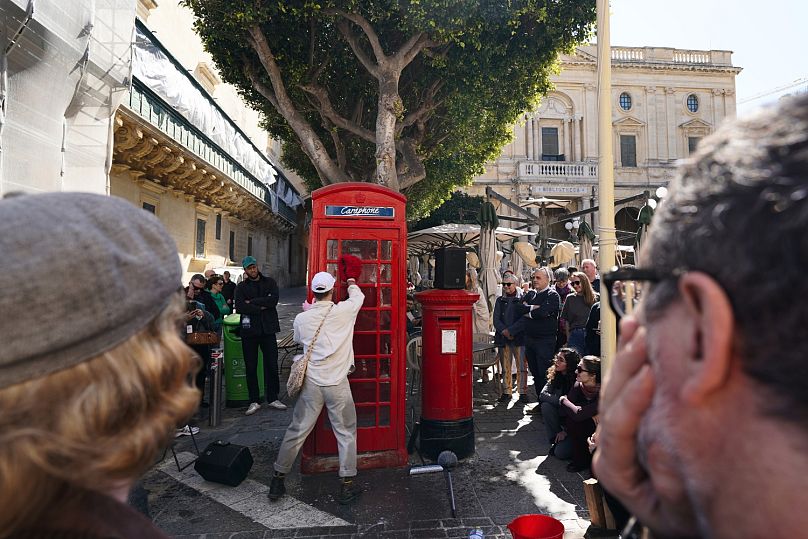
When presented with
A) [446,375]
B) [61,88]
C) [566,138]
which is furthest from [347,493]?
[566,138]

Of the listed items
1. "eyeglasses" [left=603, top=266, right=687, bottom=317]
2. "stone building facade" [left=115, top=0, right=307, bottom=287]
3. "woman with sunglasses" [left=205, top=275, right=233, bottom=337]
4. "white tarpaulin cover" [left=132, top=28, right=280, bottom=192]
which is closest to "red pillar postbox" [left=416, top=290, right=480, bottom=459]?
"woman with sunglasses" [left=205, top=275, right=233, bottom=337]

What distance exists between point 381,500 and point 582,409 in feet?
7.06

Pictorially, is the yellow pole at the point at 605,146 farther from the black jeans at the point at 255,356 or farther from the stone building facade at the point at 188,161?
the stone building facade at the point at 188,161

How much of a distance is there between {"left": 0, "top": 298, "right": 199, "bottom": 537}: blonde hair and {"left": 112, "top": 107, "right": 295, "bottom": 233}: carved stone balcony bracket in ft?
33.5

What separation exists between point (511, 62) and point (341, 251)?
20.1 feet

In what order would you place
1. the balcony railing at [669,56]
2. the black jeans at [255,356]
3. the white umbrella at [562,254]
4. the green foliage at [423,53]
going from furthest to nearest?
the balcony railing at [669,56], the white umbrella at [562,254], the green foliage at [423,53], the black jeans at [255,356]

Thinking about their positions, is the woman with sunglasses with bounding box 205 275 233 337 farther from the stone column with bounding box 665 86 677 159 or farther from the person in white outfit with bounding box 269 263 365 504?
the stone column with bounding box 665 86 677 159

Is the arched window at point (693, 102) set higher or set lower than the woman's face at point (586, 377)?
higher

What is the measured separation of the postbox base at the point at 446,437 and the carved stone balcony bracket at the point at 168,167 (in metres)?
8.44

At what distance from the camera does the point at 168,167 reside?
40.6 feet

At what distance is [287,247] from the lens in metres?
33.7

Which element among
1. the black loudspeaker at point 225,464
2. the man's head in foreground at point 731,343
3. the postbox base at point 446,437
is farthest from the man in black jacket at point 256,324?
the man's head in foreground at point 731,343

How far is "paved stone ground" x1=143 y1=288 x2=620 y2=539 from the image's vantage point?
374 centimetres

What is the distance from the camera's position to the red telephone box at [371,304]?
4785 millimetres
